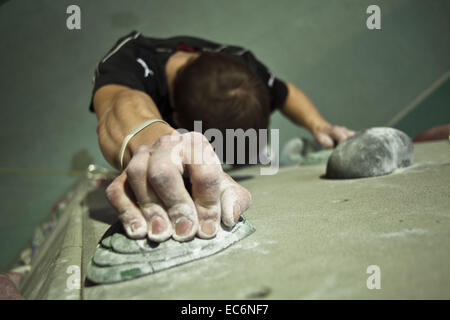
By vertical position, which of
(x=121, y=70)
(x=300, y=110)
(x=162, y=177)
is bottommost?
(x=162, y=177)

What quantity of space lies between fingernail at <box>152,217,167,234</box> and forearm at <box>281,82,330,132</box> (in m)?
1.68

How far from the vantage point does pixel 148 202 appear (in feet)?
1.81

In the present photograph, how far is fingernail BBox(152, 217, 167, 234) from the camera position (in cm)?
54

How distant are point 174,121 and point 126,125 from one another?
0.62 meters

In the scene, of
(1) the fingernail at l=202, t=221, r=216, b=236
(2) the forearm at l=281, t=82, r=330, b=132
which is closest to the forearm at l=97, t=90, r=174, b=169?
(1) the fingernail at l=202, t=221, r=216, b=236

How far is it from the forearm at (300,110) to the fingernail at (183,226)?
1.67 metres

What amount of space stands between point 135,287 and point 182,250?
4.0 inches

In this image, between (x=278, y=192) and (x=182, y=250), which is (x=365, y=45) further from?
(x=182, y=250)

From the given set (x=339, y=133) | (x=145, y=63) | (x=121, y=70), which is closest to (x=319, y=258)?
(x=121, y=70)

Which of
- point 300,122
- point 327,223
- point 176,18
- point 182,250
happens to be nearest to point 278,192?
point 327,223

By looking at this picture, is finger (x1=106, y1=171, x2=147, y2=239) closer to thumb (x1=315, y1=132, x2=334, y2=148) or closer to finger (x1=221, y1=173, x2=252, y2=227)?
finger (x1=221, y1=173, x2=252, y2=227)

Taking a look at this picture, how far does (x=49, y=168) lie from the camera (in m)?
2.89

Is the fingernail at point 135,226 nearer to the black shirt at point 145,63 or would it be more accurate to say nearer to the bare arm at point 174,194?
the bare arm at point 174,194

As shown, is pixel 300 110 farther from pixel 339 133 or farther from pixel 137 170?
pixel 137 170
